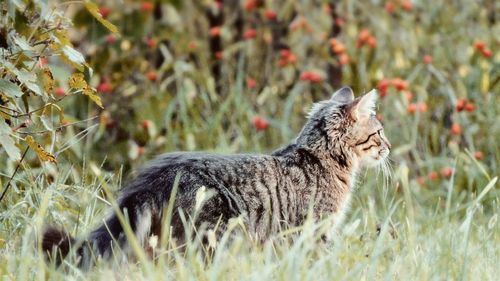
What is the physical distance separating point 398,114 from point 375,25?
103 cm

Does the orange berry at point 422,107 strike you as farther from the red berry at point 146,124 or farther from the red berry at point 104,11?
the red berry at point 104,11

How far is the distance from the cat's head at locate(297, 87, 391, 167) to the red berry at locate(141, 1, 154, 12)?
2327mm

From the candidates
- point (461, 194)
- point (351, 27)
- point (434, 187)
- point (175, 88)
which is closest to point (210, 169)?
point (461, 194)

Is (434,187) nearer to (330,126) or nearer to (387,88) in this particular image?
(387,88)

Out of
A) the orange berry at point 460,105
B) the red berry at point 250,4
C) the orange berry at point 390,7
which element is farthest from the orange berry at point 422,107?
the red berry at point 250,4

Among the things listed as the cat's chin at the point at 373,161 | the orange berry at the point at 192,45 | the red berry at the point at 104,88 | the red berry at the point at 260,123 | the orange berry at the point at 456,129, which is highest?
the orange berry at the point at 192,45

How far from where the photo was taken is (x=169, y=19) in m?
7.41

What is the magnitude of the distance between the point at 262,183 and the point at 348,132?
706mm

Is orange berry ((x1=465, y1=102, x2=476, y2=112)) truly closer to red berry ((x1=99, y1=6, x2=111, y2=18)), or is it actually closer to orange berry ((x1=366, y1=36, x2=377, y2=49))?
orange berry ((x1=366, y1=36, x2=377, y2=49))

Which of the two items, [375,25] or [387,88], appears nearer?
[387,88]

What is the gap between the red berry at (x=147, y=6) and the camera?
284 inches

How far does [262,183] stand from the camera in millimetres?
4617

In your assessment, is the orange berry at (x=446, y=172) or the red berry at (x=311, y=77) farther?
the red berry at (x=311, y=77)

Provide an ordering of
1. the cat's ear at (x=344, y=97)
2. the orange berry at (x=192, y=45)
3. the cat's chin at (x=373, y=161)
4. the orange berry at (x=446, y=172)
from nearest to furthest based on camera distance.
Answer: the cat's chin at (x=373, y=161)
the cat's ear at (x=344, y=97)
the orange berry at (x=446, y=172)
the orange berry at (x=192, y=45)
